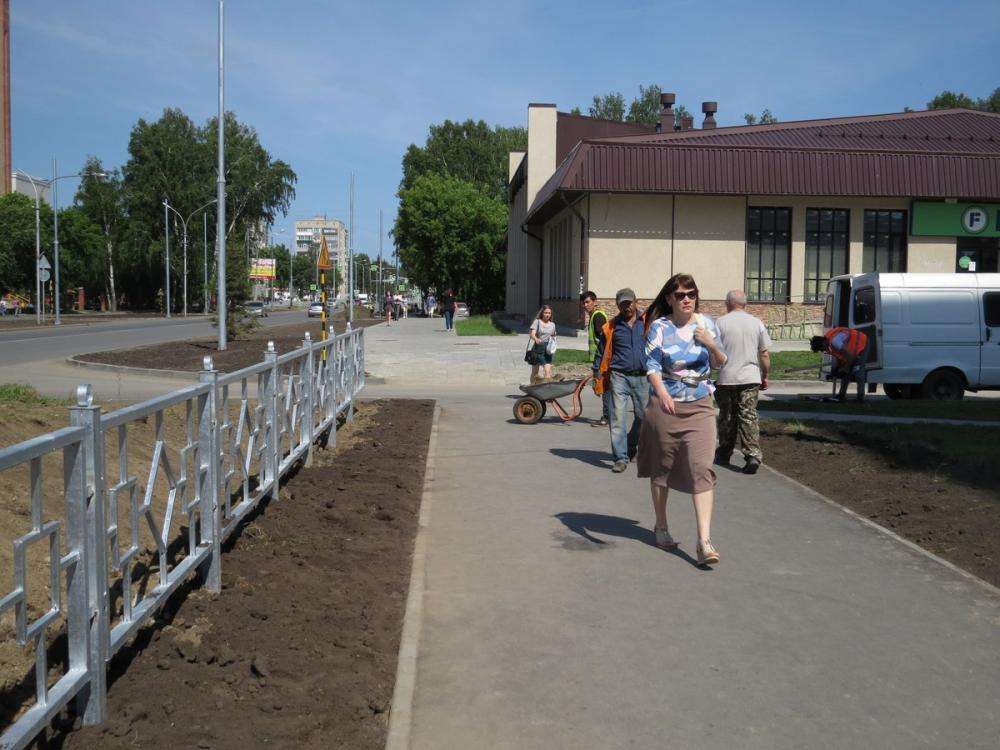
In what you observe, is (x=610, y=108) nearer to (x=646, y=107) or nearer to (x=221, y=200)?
(x=646, y=107)

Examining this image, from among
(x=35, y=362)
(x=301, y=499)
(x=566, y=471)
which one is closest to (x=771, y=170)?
(x=35, y=362)

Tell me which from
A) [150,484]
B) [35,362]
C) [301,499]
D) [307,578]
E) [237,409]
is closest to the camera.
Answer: [150,484]

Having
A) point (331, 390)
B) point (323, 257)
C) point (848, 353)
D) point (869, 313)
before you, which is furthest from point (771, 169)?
point (331, 390)

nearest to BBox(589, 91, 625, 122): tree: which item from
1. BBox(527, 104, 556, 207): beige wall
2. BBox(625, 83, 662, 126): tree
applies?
BBox(625, 83, 662, 126): tree

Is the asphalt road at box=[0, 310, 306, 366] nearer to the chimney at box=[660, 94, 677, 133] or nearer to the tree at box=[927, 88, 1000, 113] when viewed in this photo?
the chimney at box=[660, 94, 677, 133]

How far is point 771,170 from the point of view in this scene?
32219mm

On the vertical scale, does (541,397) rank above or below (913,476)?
above

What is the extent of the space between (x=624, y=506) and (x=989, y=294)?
12221 millimetres

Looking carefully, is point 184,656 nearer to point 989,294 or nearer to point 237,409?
point 237,409

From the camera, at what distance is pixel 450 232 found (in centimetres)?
6925

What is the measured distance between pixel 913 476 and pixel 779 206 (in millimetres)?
25959

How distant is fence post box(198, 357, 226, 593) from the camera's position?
5340 millimetres

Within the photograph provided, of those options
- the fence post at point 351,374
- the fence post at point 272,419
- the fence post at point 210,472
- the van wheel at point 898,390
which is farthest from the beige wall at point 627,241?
the fence post at point 210,472

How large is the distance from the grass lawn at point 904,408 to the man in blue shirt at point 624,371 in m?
5.21
